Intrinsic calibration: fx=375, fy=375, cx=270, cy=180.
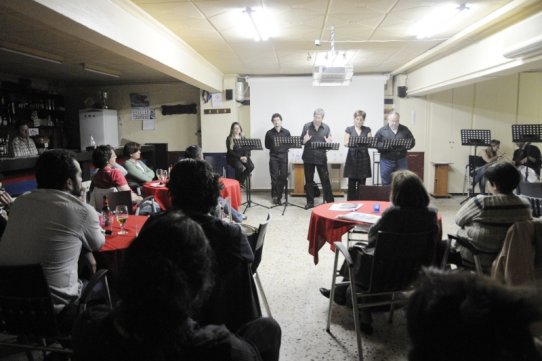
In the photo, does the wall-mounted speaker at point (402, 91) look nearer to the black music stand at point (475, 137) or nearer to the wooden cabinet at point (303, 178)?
the black music stand at point (475, 137)

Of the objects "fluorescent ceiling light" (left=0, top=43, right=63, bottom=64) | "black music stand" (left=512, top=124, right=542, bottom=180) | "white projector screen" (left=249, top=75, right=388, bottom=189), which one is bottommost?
"black music stand" (left=512, top=124, right=542, bottom=180)

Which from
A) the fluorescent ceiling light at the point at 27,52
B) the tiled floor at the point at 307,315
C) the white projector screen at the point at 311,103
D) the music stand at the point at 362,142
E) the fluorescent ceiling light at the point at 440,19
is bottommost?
the tiled floor at the point at 307,315

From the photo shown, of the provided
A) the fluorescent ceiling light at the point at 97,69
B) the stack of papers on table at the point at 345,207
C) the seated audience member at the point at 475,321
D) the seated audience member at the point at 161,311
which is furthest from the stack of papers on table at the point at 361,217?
the fluorescent ceiling light at the point at 97,69

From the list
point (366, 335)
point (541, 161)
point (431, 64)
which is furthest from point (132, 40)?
point (541, 161)

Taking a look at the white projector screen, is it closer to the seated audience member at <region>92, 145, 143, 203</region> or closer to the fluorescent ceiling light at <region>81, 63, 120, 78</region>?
the fluorescent ceiling light at <region>81, 63, 120, 78</region>

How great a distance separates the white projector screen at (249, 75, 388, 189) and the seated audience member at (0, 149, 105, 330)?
5.71m

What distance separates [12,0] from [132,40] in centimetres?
128

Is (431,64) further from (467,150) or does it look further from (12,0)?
(12,0)

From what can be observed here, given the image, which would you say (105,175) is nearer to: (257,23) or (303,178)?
(257,23)

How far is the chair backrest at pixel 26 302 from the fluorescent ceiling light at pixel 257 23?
283 cm

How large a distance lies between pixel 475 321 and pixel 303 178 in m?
6.54

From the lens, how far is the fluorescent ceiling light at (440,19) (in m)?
3.49

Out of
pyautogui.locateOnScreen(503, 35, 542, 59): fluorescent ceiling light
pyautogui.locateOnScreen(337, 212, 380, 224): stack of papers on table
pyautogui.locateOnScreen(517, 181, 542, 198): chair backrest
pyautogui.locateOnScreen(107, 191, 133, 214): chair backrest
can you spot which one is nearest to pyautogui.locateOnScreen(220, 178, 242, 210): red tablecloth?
pyautogui.locateOnScreen(107, 191, 133, 214): chair backrest

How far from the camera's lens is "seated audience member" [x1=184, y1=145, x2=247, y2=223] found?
295 cm
